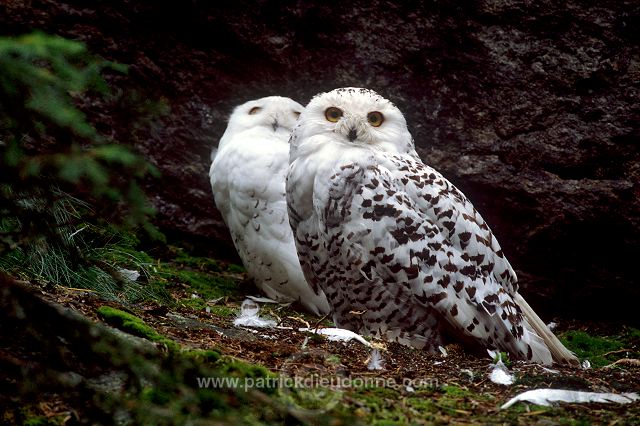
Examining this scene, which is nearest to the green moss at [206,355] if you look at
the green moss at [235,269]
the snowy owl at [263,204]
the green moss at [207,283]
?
the snowy owl at [263,204]

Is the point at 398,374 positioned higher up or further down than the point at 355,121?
further down

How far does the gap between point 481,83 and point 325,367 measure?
2.97 meters

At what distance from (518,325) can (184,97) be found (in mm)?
3288

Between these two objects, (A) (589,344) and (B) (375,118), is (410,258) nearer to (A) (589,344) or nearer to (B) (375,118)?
(B) (375,118)

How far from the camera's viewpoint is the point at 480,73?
16.7 feet

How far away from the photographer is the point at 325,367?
2.82 m

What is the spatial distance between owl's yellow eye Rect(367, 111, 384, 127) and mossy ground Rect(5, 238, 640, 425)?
1.20m

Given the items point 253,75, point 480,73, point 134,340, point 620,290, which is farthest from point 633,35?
point 134,340

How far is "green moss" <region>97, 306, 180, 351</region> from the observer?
275 cm

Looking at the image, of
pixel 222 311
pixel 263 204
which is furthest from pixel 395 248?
pixel 263 204

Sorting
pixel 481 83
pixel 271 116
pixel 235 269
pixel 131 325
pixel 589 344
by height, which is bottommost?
pixel 235 269

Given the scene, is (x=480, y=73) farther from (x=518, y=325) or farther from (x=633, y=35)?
(x=518, y=325)

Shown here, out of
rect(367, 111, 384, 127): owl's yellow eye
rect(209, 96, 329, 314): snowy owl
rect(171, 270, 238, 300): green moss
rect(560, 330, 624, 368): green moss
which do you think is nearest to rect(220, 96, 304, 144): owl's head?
rect(209, 96, 329, 314): snowy owl

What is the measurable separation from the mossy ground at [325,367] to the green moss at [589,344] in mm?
176
